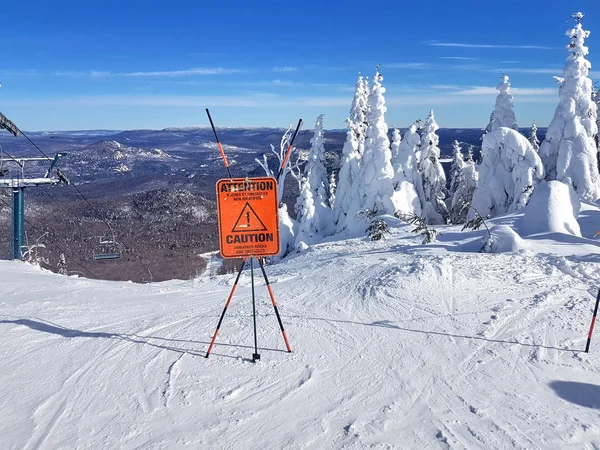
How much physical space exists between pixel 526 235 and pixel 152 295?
11.4 meters

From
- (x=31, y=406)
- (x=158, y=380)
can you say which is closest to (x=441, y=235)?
(x=158, y=380)

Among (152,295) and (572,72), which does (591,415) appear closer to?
(152,295)

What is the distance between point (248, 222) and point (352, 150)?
25.5 meters

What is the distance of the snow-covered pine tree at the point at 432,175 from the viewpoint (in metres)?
31.4

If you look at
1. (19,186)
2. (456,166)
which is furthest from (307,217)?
(19,186)

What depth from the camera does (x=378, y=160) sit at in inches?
1095

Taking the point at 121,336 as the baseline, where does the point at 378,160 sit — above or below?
above

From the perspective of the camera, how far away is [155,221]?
8169 cm

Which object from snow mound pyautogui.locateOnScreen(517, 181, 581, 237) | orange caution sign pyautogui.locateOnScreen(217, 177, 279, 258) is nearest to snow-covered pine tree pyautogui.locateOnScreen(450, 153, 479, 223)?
snow mound pyautogui.locateOnScreen(517, 181, 581, 237)

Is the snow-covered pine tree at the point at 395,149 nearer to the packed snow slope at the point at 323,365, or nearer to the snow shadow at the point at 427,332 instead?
the packed snow slope at the point at 323,365

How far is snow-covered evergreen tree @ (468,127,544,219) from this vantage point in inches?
965

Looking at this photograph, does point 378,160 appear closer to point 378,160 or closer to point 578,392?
point 378,160

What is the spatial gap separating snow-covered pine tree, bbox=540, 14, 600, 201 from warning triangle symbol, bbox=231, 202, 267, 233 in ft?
73.8

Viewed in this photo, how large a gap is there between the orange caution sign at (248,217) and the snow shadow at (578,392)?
362 centimetres
